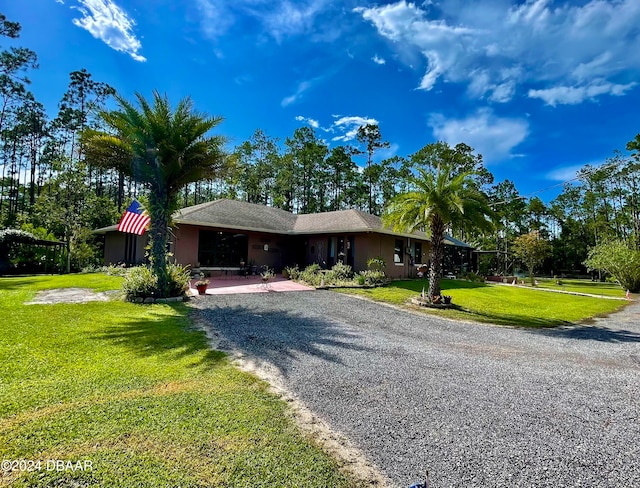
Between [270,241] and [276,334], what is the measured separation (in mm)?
14243

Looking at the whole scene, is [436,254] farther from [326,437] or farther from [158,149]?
[158,149]

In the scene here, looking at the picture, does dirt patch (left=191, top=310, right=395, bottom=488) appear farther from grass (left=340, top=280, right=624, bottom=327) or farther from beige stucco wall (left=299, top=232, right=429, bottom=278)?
beige stucco wall (left=299, top=232, right=429, bottom=278)

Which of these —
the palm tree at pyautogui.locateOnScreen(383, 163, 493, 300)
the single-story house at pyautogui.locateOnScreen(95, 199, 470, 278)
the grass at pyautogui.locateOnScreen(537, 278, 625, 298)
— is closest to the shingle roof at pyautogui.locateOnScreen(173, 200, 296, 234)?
the single-story house at pyautogui.locateOnScreen(95, 199, 470, 278)

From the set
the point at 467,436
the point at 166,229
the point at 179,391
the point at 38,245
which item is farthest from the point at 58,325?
the point at 38,245

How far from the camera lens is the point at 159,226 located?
1154cm

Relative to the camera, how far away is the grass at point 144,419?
2493 mm

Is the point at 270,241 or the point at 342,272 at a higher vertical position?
the point at 270,241

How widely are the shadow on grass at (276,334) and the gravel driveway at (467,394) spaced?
5cm

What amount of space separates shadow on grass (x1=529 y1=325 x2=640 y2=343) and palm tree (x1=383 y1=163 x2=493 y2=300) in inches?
164

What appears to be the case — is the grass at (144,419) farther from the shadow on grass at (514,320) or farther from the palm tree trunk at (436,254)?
the palm tree trunk at (436,254)

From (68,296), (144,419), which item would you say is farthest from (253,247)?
(144,419)

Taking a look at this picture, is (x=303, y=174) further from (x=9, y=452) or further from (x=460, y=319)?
(x=9, y=452)

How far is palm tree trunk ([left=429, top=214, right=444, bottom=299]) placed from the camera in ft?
41.9

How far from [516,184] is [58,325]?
5478 cm
